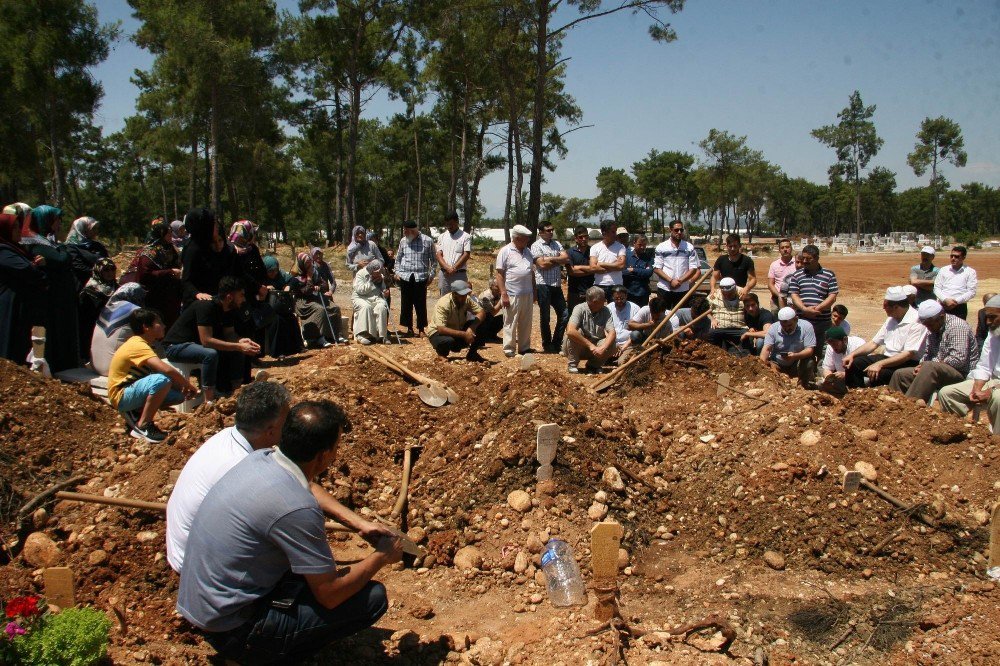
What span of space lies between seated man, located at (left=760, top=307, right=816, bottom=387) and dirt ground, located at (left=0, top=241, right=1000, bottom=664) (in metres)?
1.35

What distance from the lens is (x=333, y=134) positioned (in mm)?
29672

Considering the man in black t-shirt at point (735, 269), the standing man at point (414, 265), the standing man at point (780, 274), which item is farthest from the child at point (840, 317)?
the standing man at point (414, 265)

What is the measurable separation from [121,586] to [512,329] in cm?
588

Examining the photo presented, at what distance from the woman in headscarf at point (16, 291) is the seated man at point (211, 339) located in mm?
1138

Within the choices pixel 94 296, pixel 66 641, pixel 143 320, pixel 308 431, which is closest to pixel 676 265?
pixel 143 320

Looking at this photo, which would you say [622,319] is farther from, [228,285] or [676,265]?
[228,285]

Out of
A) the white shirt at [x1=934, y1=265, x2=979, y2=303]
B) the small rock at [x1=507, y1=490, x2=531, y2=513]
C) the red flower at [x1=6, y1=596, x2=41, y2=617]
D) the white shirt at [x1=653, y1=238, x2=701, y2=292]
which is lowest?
the small rock at [x1=507, y1=490, x2=531, y2=513]

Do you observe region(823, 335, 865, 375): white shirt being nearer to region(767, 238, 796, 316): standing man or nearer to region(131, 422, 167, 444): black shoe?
region(767, 238, 796, 316): standing man

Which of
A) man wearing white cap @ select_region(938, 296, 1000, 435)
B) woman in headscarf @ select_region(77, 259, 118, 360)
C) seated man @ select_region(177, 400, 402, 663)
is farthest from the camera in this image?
woman in headscarf @ select_region(77, 259, 118, 360)

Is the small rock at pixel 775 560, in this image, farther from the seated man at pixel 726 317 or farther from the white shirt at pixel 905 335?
the seated man at pixel 726 317

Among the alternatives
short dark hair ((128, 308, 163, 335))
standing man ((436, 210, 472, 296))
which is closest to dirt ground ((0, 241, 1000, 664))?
short dark hair ((128, 308, 163, 335))

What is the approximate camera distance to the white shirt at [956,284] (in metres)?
8.38

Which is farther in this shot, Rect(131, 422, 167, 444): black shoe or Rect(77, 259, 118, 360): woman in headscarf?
Rect(77, 259, 118, 360): woman in headscarf

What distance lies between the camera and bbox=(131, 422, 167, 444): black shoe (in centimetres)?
558
